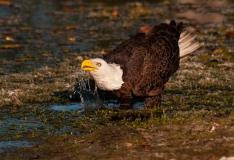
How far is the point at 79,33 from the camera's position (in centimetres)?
1855

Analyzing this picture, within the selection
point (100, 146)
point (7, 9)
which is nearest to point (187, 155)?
point (100, 146)

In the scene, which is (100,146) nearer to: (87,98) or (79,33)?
(87,98)

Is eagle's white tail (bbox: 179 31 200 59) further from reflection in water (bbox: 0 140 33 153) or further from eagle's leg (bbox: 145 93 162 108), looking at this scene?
reflection in water (bbox: 0 140 33 153)

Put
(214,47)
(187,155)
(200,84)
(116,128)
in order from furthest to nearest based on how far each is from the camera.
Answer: (214,47), (200,84), (116,128), (187,155)

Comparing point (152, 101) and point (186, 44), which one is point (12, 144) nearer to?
point (152, 101)

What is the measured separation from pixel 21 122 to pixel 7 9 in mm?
13522

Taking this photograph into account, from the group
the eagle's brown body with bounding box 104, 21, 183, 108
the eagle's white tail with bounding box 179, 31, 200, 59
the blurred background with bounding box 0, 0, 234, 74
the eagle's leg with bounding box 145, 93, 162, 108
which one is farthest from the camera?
the blurred background with bounding box 0, 0, 234, 74

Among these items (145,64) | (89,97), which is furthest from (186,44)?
(89,97)

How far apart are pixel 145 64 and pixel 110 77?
2.57ft

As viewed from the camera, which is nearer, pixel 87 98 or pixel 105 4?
pixel 87 98

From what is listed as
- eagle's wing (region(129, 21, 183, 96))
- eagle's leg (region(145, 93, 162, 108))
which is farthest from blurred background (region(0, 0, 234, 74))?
eagle's leg (region(145, 93, 162, 108))

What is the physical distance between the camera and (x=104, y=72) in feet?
31.4

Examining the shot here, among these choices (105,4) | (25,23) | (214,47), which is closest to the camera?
(214,47)

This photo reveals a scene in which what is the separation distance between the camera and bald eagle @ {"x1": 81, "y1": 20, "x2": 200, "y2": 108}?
9688 millimetres
